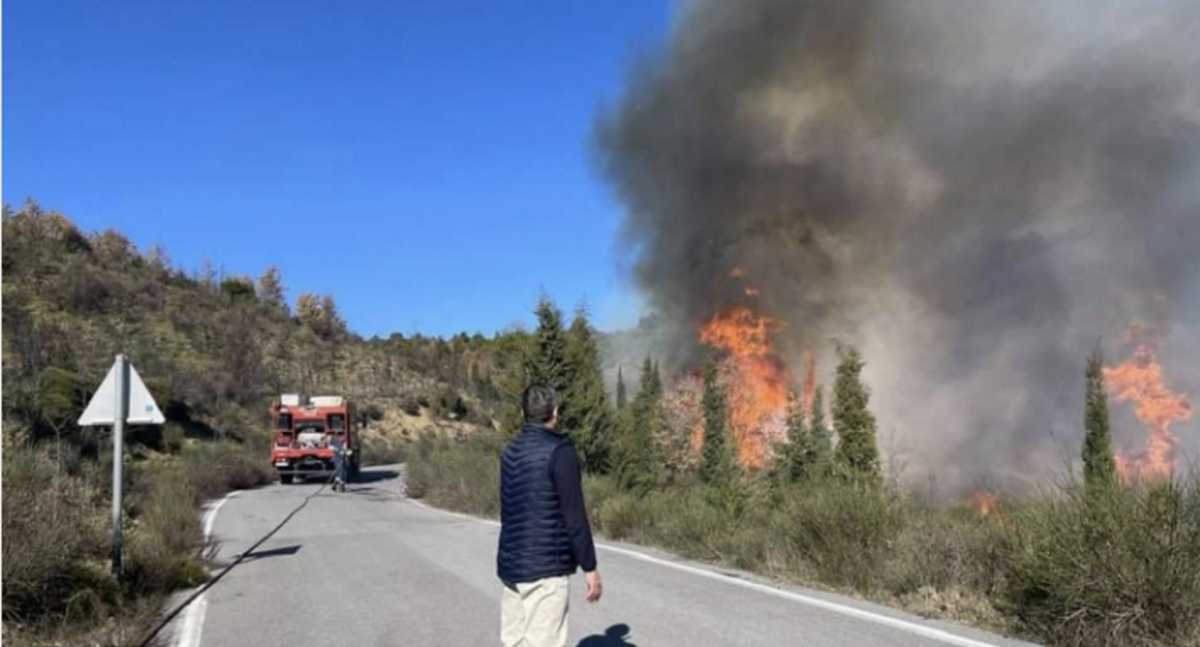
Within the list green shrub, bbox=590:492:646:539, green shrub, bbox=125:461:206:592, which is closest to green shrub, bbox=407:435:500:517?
green shrub, bbox=590:492:646:539

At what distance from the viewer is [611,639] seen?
6.63 metres

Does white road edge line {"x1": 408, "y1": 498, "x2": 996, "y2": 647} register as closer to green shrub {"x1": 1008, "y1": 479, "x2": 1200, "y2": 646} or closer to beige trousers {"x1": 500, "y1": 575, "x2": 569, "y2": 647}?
green shrub {"x1": 1008, "y1": 479, "x2": 1200, "y2": 646}

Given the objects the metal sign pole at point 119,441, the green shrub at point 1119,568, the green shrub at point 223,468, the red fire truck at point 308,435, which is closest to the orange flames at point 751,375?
the red fire truck at point 308,435

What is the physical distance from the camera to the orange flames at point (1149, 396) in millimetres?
32406

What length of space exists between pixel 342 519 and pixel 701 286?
810 inches

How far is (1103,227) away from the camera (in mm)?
38469

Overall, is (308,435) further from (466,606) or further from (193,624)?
(466,606)

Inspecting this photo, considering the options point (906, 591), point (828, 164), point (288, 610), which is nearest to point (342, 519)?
point (288, 610)

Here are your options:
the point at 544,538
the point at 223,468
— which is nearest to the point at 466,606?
the point at 544,538

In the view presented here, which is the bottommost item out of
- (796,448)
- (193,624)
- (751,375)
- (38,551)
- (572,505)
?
(193,624)

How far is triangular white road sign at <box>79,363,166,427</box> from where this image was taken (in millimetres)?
9273

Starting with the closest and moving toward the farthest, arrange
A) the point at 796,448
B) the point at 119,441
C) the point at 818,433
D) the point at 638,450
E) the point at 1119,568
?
the point at 1119,568
the point at 119,441
the point at 638,450
the point at 796,448
the point at 818,433

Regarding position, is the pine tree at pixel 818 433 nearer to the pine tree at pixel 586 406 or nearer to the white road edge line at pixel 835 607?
the pine tree at pixel 586 406

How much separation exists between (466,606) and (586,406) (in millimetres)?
13023
